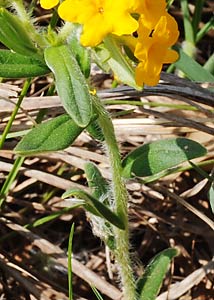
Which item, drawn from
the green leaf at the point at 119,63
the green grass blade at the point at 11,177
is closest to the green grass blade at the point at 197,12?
the green grass blade at the point at 11,177

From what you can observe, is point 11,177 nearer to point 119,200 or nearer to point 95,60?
point 119,200

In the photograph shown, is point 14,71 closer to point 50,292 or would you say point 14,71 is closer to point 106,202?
point 106,202

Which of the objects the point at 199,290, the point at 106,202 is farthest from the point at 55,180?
the point at 199,290

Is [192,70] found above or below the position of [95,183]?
above

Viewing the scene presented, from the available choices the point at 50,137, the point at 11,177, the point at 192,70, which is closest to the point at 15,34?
the point at 50,137

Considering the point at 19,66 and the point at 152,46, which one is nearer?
the point at 152,46

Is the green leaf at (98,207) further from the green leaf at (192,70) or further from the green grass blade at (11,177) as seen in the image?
the green leaf at (192,70)

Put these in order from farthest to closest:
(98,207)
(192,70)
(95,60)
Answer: (192,70) < (98,207) < (95,60)

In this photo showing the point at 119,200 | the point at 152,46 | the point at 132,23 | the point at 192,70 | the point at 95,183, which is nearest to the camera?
the point at 132,23
